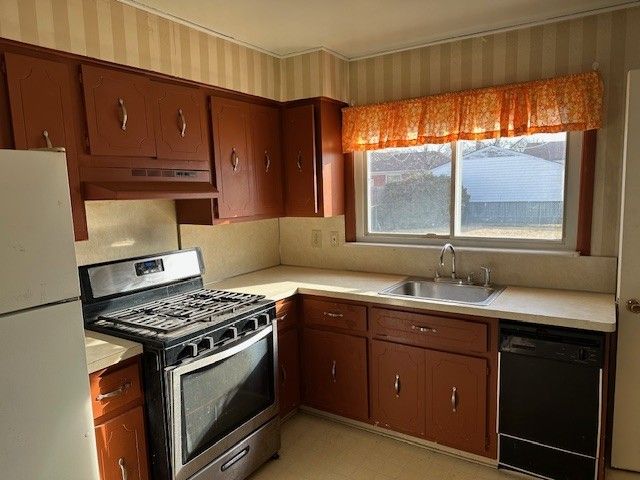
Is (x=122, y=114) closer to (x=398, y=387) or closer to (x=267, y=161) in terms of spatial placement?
(x=267, y=161)

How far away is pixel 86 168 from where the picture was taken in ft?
6.33

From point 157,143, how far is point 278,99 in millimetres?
1059

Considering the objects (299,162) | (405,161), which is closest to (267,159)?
(299,162)

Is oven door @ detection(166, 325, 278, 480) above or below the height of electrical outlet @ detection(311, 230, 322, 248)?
below

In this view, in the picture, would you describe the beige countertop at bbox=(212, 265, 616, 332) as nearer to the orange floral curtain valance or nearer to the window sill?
the window sill

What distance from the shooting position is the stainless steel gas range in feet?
6.10

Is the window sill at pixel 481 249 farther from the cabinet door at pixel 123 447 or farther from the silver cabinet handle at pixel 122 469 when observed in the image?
the silver cabinet handle at pixel 122 469

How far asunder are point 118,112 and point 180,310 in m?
0.97

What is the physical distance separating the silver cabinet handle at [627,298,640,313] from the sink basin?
2.01 feet

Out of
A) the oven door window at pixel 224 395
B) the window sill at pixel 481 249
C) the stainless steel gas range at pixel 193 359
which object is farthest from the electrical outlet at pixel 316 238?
the oven door window at pixel 224 395

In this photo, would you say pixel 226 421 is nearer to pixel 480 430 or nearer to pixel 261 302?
pixel 261 302

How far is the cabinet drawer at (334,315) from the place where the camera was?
8.44ft

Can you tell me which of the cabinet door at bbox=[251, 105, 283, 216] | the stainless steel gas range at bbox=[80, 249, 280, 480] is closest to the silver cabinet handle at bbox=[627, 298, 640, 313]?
the stainless steel gas range at bbox=[80, 249, 280, 480]

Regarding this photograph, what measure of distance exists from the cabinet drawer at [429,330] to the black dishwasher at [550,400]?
5.1 inches
